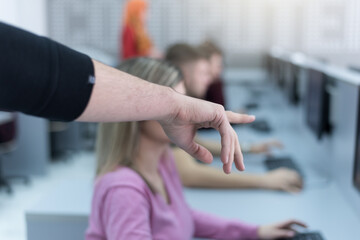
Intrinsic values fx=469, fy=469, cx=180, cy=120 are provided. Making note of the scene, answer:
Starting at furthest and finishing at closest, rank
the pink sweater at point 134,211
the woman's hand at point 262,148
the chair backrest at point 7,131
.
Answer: the chair backrest at point 7,131, the woman's hand at point 262,148, the pink sweater at point 134,211

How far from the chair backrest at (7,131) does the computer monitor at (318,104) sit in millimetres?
2315

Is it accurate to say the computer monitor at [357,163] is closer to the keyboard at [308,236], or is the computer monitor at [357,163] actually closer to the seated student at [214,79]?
the keyboard at [308,236]

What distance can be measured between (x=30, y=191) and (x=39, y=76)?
3.41 m

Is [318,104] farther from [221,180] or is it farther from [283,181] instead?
[221,180]

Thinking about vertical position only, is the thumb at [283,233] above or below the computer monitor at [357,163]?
below

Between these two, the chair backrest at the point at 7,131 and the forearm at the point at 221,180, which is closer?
the forearm at the point at 221,180

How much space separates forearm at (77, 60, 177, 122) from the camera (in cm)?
61

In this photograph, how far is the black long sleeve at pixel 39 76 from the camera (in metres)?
0.53

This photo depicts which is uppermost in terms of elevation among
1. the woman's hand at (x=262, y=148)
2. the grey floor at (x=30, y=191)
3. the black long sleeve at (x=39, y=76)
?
the black long sleeve at (x=39, y=76)

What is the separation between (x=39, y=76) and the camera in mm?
537

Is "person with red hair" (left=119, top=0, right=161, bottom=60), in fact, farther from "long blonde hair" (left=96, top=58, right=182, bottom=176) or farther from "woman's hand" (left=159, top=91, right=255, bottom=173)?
"woman's hand" (left=159, top=91, right=255, bottom=173)

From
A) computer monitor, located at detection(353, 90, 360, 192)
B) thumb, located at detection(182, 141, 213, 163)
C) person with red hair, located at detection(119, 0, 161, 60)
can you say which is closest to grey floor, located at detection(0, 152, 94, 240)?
person with red hair, located at detection(119, 0, 161, 60)

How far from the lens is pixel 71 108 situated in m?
0.58

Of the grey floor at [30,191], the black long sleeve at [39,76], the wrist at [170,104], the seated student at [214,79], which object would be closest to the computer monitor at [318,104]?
the seated student at [214,79]
